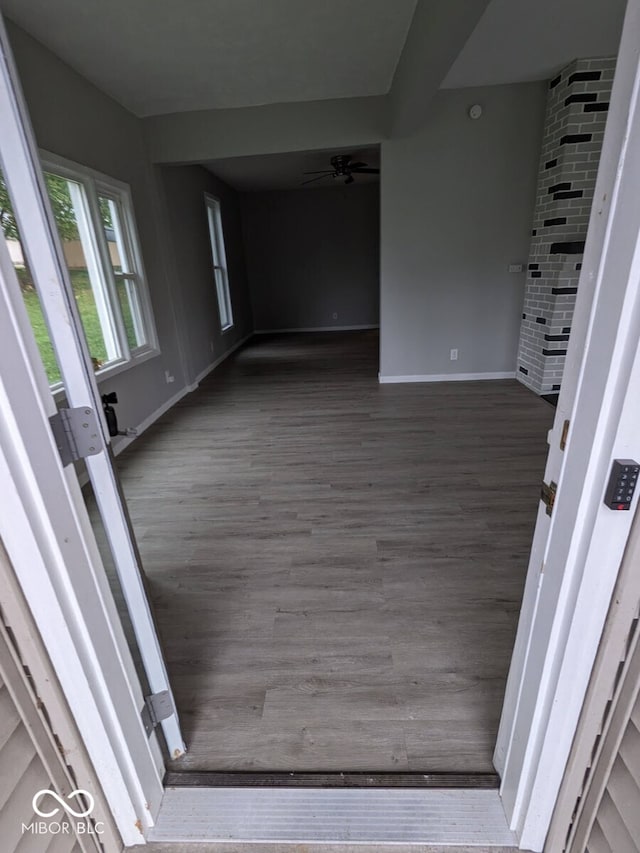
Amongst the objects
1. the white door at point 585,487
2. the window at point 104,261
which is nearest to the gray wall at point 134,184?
the window at point 104,261

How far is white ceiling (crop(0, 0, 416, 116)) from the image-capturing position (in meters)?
2.49

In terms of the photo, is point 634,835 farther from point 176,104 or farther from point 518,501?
point 176,104

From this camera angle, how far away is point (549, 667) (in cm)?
84

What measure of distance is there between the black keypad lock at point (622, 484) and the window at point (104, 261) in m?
→ 3.14

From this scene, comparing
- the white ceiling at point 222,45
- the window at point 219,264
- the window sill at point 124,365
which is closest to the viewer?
the white ceiling at point 222,45

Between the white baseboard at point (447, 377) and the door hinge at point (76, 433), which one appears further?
the white baseboard at point (447, 377)

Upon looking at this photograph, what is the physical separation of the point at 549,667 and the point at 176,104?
16.1 feet

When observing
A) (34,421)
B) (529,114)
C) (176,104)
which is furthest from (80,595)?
(529,114)

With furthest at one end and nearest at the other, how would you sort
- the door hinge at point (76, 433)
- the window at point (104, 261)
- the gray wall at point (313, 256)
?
the gray wall at point (313, 256), the window at point (104, 261), the door hinge at point (76, 433)

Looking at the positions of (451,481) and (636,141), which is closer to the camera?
Answer: (636,141)

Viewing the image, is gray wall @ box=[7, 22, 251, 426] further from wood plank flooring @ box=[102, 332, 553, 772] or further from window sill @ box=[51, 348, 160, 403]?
wood plank flooring @ box=[102, 332, 553, 772]

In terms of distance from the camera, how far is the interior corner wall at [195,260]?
4.77 m

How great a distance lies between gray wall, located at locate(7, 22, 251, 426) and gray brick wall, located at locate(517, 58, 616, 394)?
375 cm

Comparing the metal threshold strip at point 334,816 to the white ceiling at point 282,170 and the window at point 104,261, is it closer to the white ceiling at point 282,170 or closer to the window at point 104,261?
the window at point 104,261
